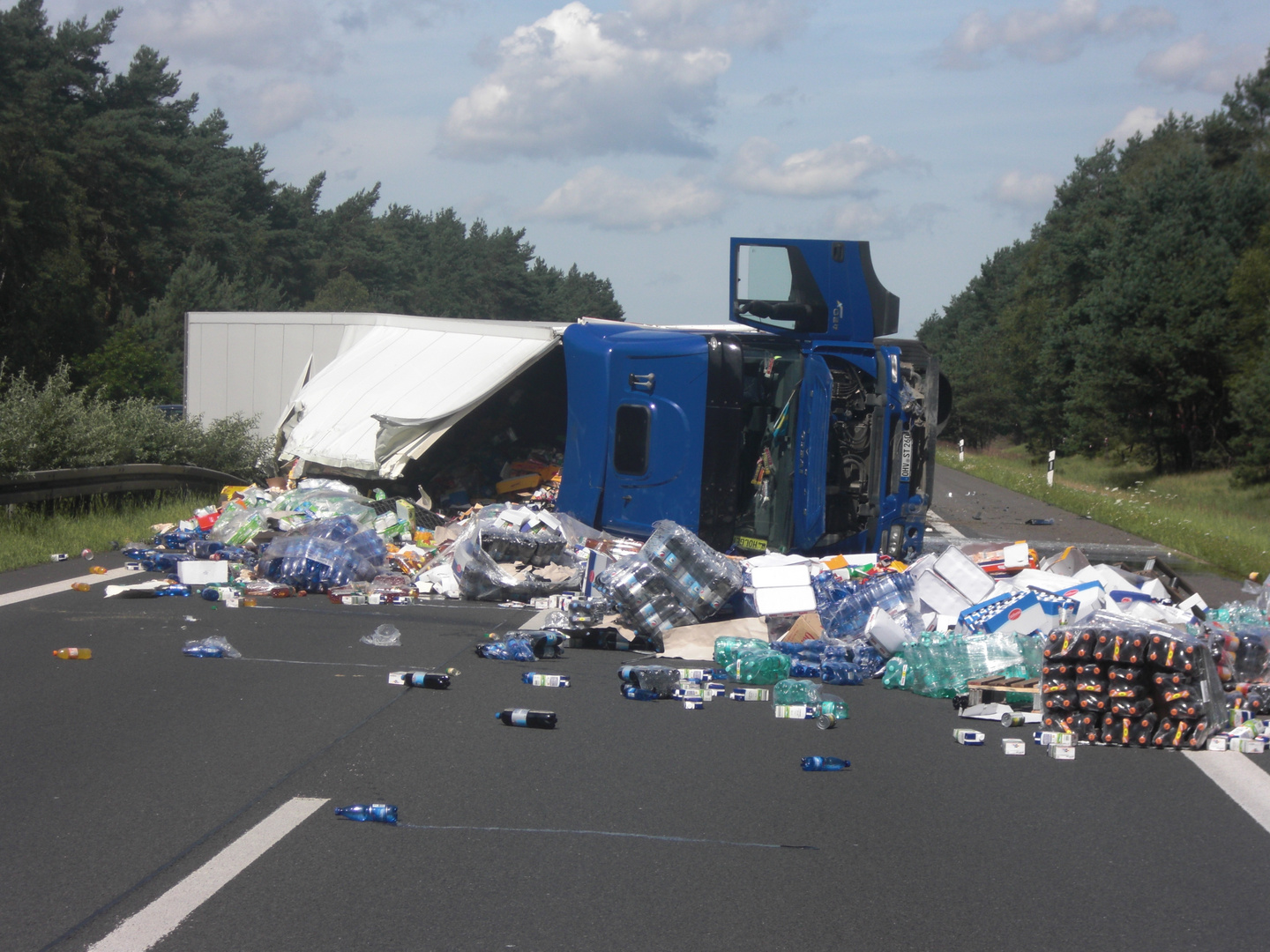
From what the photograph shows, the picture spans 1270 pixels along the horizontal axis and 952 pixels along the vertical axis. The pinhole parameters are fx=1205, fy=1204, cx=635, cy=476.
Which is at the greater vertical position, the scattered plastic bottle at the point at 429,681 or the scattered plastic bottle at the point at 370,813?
the scattered plastic bottle at the point at 370,813

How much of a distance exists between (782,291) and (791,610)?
→ 134 inches

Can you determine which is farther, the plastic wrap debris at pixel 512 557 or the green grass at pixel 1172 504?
the green grass at pixel 1172 504

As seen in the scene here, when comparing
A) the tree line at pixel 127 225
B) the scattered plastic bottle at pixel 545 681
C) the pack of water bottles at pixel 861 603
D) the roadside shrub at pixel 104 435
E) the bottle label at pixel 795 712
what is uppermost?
the tree line at pixel 127 225

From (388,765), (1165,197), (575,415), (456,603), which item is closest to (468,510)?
(575,415)

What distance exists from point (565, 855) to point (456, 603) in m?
6.10

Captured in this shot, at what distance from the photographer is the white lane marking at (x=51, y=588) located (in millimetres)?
9444

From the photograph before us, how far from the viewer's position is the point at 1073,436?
1905 inches

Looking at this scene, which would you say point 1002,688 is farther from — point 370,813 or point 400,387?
point 400,387

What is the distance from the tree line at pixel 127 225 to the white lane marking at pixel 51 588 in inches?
704

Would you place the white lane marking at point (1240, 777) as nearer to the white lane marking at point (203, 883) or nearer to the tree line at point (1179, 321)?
the white lane marking at point (203, 883)

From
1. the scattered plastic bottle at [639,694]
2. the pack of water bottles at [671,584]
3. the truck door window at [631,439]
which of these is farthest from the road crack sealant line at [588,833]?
the truck door window at [631,439]

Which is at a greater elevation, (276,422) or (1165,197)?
(1165,197)

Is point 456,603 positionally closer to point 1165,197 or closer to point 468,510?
point 468,510

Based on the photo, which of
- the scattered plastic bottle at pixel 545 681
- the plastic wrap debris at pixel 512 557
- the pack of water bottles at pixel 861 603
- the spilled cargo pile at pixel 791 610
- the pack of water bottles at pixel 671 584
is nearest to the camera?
the spilled cargo pile at pixel 791 610
